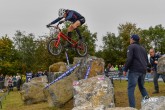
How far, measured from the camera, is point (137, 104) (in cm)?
1201

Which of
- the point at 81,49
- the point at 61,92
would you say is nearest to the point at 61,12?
the point at 81,49

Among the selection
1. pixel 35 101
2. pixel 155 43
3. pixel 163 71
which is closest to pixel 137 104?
pixel 163 71

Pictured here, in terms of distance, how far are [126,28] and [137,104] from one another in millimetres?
47815

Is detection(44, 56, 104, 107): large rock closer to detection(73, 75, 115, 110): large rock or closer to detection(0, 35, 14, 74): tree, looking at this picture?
detection(73, 75, 115, 110): large rock

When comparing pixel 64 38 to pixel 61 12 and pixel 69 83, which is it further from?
pixel 69 83

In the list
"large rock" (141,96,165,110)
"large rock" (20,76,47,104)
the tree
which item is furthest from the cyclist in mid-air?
the tree

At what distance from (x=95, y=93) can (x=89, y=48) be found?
30.0 metres

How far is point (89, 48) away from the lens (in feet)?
134

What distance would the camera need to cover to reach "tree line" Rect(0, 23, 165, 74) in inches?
1746

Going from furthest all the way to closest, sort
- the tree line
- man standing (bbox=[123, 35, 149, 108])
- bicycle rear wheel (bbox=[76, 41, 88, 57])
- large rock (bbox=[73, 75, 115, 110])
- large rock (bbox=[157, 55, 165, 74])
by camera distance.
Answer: the tree line, bicycle rear wheel (bbox=[76, 41, 88, 57]), large rock (bbox=[157, 55, 165, 74]), large rock (bbox=[73, 75, 115, 110]), man standing (bbox=[123, 35, 149, 108])

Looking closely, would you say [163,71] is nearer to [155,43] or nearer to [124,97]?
Answer: [124,97]

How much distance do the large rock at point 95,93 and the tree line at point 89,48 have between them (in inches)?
972

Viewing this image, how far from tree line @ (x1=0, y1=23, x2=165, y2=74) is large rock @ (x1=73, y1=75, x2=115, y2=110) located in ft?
81.0

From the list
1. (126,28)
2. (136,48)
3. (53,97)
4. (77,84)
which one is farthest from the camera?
(126,28)
